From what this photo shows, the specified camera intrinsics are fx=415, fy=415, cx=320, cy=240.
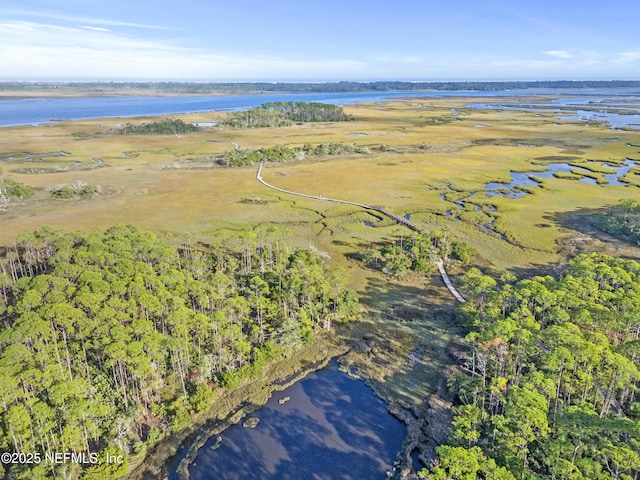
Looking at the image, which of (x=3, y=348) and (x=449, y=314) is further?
(x=449, y=314)

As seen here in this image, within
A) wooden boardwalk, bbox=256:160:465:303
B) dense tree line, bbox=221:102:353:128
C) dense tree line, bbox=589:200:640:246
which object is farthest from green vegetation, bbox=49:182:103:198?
dense tree line, bbox=221:102:353:128

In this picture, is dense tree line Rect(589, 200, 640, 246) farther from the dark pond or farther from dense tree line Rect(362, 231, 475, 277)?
the dark pond

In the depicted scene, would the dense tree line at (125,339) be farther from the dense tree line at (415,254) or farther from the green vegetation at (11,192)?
the green vegetation at (11,192)

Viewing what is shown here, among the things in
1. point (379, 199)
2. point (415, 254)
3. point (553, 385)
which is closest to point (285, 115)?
point (379, 199)

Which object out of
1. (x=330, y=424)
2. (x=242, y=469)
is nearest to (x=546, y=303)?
(x=330, y=424)

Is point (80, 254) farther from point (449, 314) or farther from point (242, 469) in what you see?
point (449, 314)
